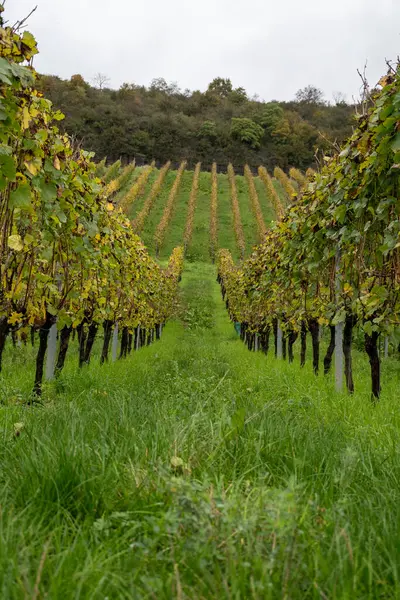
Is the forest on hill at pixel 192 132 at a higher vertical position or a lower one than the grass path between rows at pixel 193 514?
higher

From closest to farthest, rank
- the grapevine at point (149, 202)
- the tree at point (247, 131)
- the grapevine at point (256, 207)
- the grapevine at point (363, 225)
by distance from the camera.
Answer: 1. the grapevine at point (363, 225)
2. the grapevine at point (149, 202)
3. the grapevine at point (256, 207)
4. the tree at point (247, 131)

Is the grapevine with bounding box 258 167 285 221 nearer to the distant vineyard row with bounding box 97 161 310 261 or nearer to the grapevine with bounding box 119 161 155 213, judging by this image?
the distant vineyard row with bounding box 97 161 310 261

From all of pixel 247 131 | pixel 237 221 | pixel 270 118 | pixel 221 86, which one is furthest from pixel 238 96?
pixel 237 221

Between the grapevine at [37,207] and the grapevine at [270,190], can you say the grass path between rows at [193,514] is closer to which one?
the grapevine at [37,207]

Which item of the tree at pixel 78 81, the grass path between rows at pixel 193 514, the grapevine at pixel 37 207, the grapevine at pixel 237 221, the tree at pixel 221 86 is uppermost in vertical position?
the tree at pixel 221 86

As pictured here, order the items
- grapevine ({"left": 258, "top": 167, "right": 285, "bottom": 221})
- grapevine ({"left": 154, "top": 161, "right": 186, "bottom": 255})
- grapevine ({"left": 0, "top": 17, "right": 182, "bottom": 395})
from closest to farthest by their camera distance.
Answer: grapevine ({"left": 0, "top": 17, "right": 182, "bottom": 395}) → grapevine ({"left": 154, "top": 161, "right": 186, "bottom": 255}) → grapevine ({"left": 258, "top": 167, "right": 285, "bottom": 221})

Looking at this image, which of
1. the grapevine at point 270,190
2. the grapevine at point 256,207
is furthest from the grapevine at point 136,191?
the grapevine at point 270,190

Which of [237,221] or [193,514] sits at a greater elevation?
[237,221]

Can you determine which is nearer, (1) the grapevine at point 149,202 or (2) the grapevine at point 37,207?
(2) the grapevine at point 37,207

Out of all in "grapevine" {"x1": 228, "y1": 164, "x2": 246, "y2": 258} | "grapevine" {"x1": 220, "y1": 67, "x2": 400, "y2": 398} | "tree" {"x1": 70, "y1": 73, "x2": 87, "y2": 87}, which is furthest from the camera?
"tree" {"x1": 70, "y1": 73, "x2": 87, "y2": 87}

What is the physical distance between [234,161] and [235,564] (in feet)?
225

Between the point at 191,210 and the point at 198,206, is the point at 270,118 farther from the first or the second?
the point at 191,210

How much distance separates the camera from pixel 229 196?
49.8m

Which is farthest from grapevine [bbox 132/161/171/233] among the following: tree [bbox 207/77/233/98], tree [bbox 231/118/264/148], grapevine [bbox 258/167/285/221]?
tree [bbox 207/77/233/98]
